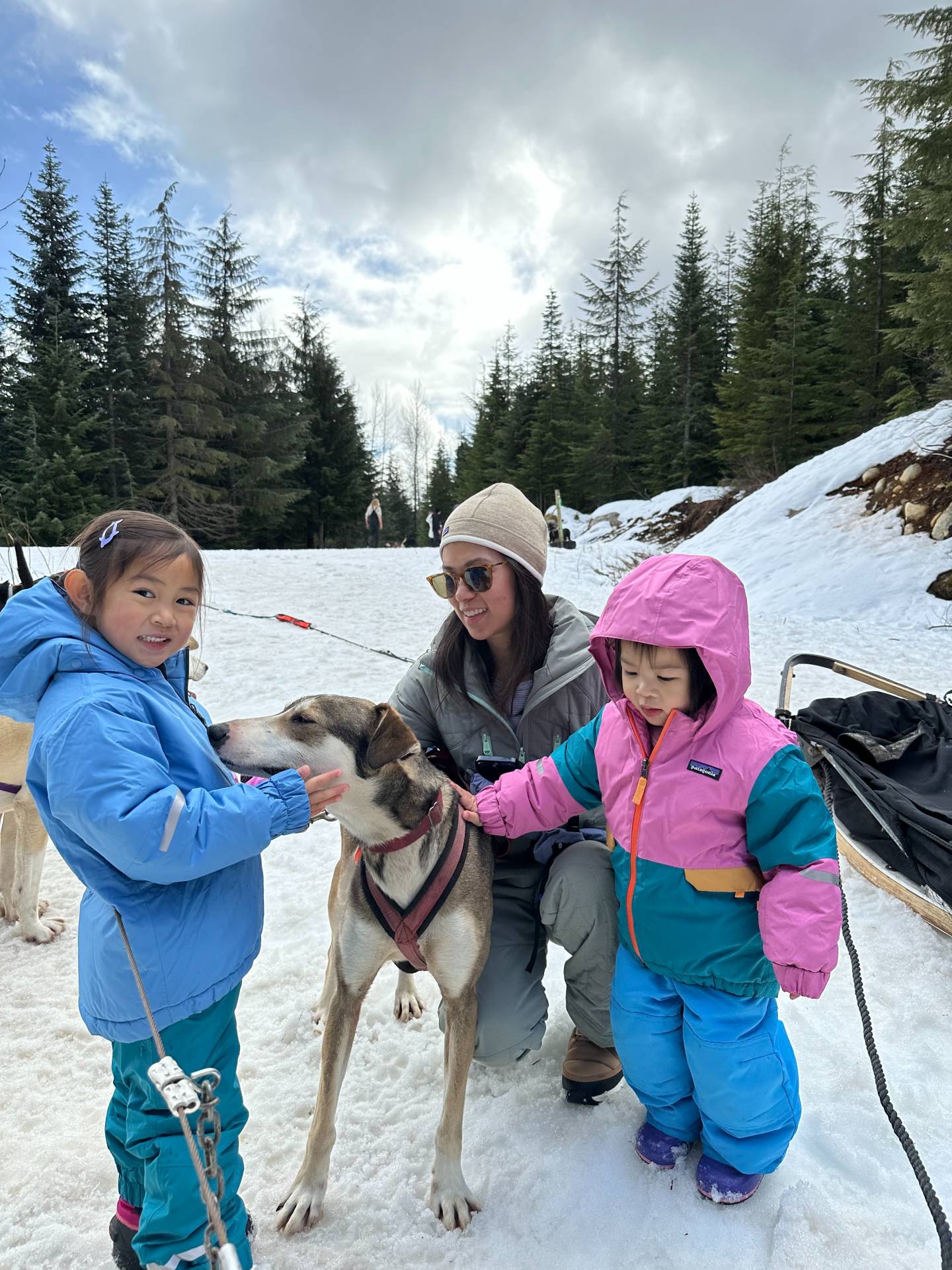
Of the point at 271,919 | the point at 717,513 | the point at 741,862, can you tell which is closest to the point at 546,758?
the point at 741,862

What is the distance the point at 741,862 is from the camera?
1.92m

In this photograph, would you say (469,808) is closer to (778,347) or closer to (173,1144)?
(173,1144)

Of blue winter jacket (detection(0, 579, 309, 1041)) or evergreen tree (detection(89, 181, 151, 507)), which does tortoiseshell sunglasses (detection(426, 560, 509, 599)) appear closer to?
blue winter jacket (detection(0, 579, 309, 1041))

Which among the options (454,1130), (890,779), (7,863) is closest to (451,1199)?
(454,1130)

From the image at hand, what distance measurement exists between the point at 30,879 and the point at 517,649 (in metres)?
2.39

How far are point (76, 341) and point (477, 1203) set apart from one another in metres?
24.4

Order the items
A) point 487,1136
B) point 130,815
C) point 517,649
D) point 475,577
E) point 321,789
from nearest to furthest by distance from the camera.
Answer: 1. point 130,815
2. point 321,789
3. point 487,1136
4. point 475,577
5. point 517,649

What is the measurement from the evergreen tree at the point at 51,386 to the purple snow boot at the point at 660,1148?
1727cm

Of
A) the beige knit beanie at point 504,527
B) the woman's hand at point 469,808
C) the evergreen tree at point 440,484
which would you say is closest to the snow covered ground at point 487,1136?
the woman's hand at point 469,808

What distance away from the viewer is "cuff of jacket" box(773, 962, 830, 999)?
1722 millimetres

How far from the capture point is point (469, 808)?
2.32 metres

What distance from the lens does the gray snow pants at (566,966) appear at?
2268 millimetres

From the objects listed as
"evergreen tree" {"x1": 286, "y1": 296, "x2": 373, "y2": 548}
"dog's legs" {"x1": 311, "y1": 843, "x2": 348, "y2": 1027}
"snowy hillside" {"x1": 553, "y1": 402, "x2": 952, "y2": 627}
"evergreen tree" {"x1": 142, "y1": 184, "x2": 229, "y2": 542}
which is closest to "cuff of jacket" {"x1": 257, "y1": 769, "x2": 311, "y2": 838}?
"dog's legs" {"x1": 311, "y1": 843, "x2": 348, "y2": 1027}

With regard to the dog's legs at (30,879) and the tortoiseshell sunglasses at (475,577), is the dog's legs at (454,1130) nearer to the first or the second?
the tortoiseshell sunglasses at (475,577)
